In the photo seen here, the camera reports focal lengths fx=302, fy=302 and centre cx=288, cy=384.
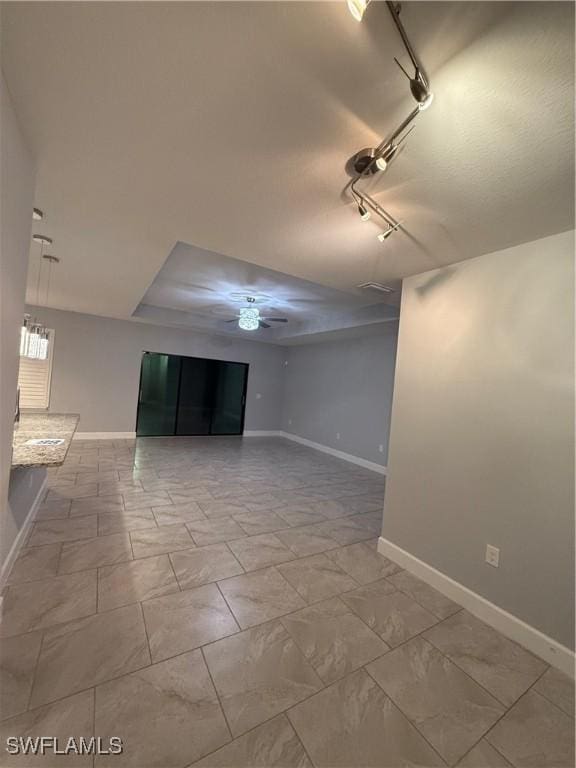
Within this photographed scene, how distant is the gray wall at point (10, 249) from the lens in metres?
1.15

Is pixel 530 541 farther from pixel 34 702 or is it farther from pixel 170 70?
pixel 170 70

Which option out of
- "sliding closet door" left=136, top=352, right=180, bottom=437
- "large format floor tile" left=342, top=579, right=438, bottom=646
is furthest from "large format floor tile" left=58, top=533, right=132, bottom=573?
"sliding closet door" left=136, top=352, right=180, bottom=437

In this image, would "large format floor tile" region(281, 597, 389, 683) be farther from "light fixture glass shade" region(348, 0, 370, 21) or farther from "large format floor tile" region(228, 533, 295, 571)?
"light fixture glass shade" region(348, 0, 370, 21)

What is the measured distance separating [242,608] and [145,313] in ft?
17.2

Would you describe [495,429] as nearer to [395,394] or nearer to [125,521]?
[395,394]

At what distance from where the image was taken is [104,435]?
20.2 feet

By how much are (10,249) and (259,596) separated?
7.61 ft

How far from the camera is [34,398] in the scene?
18.0 ft

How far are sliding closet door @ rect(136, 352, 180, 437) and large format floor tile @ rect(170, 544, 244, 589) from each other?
480 centimetres

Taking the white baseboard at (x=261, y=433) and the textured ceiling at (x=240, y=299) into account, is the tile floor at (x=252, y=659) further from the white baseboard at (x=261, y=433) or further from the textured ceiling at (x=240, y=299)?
the white baseboard at (x=261, y=433)

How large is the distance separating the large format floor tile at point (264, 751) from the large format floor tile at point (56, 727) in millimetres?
463

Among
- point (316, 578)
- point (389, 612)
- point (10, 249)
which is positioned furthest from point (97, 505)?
point (389, 612)

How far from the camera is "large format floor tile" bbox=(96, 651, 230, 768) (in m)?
1.13

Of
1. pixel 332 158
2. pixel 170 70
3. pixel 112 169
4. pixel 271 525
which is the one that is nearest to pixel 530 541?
pixel 271 525
